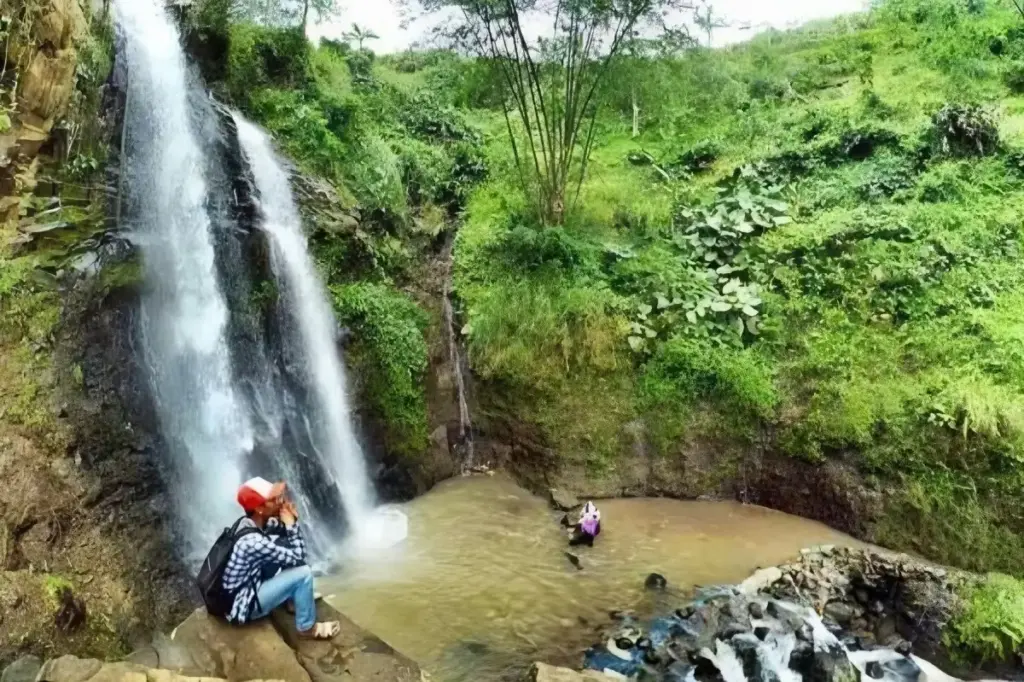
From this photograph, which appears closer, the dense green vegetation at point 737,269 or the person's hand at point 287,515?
the person's hand at point 287,515

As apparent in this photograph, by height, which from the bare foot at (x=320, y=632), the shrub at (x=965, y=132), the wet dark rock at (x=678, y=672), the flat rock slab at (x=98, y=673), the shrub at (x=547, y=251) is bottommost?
the wet dark rock at (x=678, y=672)

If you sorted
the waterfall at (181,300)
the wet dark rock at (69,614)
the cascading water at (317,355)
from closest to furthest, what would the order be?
the wet dark rock at (69,614) < the waterfall at (181,300) < the cascading water at (317,355)

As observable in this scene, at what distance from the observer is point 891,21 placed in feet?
56.1

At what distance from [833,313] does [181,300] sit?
8608mm

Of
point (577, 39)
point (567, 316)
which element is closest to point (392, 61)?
point (577, 39)

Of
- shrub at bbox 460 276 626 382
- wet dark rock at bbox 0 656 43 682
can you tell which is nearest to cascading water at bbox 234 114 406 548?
shrub at bbox 460 276 626 382

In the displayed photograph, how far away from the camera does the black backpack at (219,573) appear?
418 centimetres

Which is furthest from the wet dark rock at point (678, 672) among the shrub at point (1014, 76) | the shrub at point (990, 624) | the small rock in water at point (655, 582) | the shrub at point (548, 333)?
the shrub at point (1014, 76)

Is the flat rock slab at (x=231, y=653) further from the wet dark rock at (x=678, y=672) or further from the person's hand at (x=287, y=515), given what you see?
the wet dark rock at (x=678, y=672)

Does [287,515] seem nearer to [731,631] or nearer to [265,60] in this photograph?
[731,631]

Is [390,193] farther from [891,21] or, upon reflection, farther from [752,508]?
[891,21]

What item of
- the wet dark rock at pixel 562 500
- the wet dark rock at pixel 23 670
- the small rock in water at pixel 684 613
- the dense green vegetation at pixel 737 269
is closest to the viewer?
the wet dark rock at pixel 23 670

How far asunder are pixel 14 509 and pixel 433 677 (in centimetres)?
350

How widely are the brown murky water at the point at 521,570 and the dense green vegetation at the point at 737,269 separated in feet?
3.31
